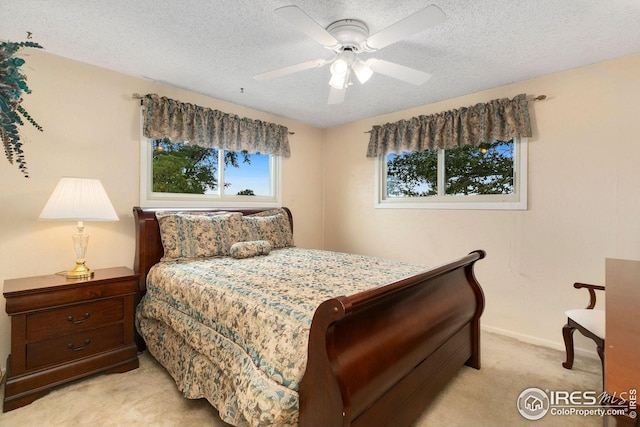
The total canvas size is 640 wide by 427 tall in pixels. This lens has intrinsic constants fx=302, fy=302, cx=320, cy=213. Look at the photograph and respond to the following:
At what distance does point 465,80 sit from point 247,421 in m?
3.09

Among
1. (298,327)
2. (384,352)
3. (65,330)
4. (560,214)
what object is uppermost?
Answer: (560,214)

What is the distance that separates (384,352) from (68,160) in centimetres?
274

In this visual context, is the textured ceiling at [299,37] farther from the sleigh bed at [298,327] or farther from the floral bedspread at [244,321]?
the floral bedspread at [244,321]

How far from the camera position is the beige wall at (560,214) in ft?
7.80

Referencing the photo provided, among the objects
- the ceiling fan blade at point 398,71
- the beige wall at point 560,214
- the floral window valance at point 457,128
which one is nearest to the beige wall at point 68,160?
the ceiling fan blade at point 398,71

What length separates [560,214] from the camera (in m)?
2.64

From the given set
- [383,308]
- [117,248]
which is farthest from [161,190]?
[383,308]

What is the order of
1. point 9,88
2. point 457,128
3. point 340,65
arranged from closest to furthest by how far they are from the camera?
point 9,88 < point 340,65 < point 457,128

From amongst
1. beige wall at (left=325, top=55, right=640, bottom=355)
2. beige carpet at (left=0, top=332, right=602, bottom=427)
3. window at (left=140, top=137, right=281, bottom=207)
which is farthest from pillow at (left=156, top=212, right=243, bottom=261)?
beige wall at (left=325, top=55, right=640, bottom=355)

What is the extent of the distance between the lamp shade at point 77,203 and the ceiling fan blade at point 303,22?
1.80 m

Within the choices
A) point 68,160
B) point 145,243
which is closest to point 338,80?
point 145,243

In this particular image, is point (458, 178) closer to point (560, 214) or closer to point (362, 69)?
point (560, 214)

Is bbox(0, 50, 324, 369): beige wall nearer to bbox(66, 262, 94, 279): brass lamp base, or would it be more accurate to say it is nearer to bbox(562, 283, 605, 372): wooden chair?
bbox(66, 262, 94, 279): brass lamp base

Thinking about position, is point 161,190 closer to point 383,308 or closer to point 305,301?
point 305,301
